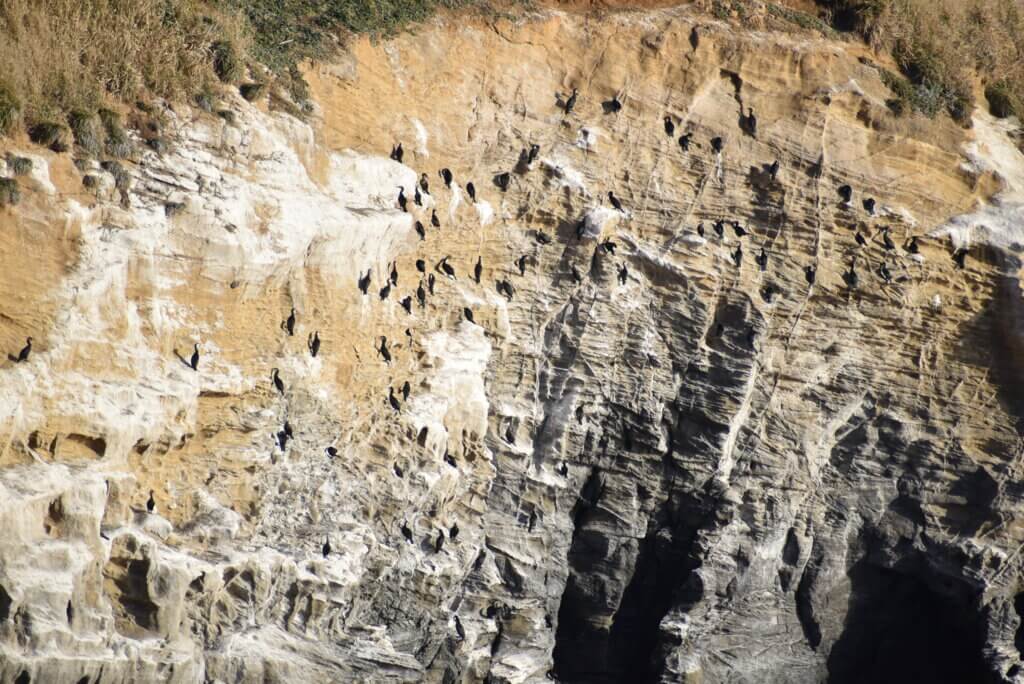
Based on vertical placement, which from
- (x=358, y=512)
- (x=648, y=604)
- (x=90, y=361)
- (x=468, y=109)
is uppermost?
(x=468, y=109)

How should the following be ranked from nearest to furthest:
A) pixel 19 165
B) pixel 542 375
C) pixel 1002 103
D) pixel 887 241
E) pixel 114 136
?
pixel 19 165, pixel 114 136, pixel 542 375, pixel 887 241, pixel 1002 103

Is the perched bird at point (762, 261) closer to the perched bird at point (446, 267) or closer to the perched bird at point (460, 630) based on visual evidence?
the perched bird at point (446, 267)

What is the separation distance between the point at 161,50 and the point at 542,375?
572 centimetres

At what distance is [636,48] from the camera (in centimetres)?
2111

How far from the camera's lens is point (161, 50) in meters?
17.8

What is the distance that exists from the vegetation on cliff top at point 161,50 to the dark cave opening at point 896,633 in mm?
5988

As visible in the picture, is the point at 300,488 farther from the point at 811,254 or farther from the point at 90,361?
the point at 811,254

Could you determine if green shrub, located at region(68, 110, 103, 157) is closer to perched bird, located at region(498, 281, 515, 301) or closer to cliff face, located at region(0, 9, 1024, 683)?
cliff face, located at region(0, 9, 1024, 683)

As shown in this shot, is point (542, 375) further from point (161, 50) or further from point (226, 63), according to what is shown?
point (161, 50)

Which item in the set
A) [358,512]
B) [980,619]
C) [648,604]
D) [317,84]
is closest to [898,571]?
[980,619]

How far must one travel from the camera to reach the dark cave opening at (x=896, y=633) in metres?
21.2

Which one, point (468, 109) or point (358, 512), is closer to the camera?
point (358, 512)

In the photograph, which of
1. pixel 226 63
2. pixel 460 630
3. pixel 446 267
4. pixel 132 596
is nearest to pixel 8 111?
pixel 226 63

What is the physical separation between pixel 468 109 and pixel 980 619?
28.4 ft
